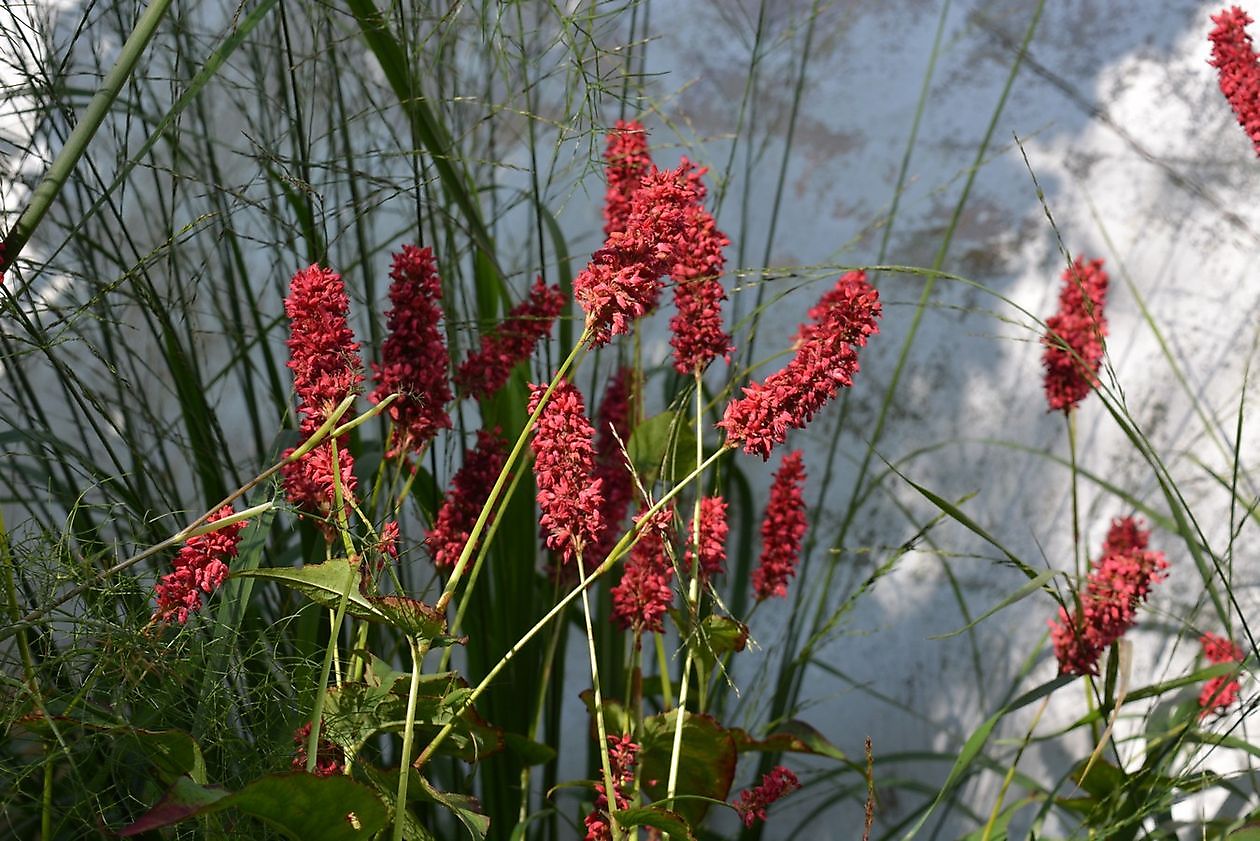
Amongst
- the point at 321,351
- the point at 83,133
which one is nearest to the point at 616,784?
the point at 321,351

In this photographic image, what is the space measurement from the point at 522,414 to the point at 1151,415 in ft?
2.36

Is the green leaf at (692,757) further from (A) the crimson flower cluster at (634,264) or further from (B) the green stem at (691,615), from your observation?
(A) the crimson flower cluster at (634,264)

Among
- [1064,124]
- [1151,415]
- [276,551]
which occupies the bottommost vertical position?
[276,551]

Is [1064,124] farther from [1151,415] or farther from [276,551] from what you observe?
[276,551]

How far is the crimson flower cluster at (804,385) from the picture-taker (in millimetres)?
644

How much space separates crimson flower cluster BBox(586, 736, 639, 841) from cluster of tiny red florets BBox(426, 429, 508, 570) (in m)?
0.14

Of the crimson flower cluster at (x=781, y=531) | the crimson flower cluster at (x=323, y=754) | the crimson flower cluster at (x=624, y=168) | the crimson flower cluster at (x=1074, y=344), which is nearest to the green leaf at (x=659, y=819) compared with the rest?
the crimson flower cluster at (x=323, y=754)

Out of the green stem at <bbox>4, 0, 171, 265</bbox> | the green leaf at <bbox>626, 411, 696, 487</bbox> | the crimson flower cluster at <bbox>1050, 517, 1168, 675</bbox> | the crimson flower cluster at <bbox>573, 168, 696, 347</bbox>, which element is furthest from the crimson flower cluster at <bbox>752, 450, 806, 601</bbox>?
the green stem at <bbox>4, 0, 171, 265</bbox>

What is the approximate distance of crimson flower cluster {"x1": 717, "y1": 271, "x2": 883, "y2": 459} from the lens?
0.64 metres

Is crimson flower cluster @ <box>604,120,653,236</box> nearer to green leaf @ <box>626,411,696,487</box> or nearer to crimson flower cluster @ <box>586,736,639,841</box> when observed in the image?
green leaf @ <box>626,411,696,487</box>

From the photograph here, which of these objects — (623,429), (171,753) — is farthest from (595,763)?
(171,753)

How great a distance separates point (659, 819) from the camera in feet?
2.19

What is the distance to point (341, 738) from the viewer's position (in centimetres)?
67

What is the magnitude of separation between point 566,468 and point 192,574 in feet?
0.58
